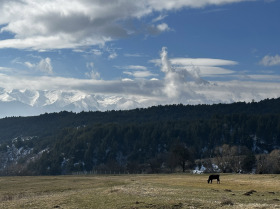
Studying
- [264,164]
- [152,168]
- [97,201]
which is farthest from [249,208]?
[152,168]

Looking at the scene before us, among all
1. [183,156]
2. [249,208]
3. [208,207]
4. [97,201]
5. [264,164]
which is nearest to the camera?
[249,208]

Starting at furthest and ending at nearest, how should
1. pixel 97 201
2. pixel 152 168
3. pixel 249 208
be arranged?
pixel 152 168 < pixel 97 201 < pixel 249 208

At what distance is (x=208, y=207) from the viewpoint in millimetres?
36844

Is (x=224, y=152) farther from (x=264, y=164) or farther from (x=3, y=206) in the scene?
(x=3, y=206)

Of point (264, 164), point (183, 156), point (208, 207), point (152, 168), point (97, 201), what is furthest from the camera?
point (152, 168)

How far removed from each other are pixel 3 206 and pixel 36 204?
4353mm

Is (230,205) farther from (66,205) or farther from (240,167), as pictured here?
(240,167)

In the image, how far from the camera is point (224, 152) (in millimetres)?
176125

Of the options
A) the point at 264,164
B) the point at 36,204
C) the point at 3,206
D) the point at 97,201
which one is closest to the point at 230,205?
the point at 97,201

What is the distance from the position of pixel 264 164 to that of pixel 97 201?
123196 mm

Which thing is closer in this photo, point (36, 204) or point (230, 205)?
point (230, 205)

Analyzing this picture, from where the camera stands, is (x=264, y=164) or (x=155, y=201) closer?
(x=155, y=201)

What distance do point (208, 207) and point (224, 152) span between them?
144m

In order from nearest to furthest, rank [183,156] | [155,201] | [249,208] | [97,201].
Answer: [249,208]
[155,201]
[97,201]
[183,156]
